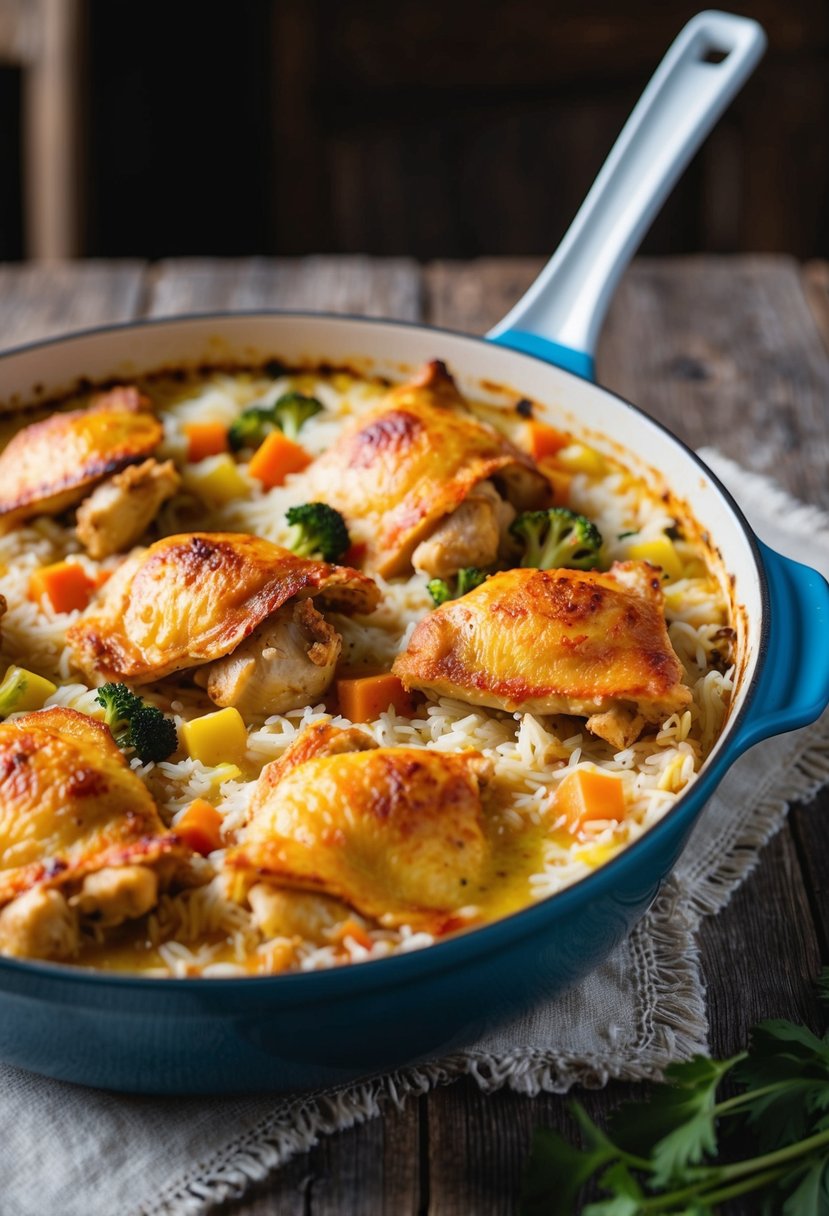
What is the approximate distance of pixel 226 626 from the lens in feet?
10.4

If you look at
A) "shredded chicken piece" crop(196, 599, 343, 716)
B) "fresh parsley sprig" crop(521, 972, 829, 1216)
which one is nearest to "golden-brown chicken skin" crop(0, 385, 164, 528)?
"shredded chicken piece" crop(196, 599, 343, 716)

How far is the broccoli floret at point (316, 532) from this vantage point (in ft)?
12.0

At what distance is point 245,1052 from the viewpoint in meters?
2.51

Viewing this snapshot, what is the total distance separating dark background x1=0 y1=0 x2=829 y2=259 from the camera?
27.1 feet

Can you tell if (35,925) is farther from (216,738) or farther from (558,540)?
(558,540)

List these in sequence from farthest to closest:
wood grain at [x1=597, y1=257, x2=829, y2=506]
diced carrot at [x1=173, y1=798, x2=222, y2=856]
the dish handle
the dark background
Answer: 1. the dark background
2. wood grain at [x1=597, y1=257, x2=829, y2=506]
3. the dish handle
4. diced carrot at [x1=173, y1=798, x2=222, y2=856]

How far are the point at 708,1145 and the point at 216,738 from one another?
4.49 ft

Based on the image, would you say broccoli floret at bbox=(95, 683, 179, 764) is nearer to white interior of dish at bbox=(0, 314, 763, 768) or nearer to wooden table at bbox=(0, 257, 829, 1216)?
wooden table at bbox=(0, 257, 829, 1216)

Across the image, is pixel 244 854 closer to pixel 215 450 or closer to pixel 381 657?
pixel 381 657

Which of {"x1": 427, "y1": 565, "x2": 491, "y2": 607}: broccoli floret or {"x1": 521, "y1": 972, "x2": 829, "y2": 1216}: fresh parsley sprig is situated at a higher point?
{"x1": 427, "y1": 565, "x2": 491, "y2": 607}: broccoli floret

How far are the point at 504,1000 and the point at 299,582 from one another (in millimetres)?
1119

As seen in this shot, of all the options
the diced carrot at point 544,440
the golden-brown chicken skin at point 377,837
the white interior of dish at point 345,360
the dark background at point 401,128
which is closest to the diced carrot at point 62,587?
the white interior of dish at point 345,360

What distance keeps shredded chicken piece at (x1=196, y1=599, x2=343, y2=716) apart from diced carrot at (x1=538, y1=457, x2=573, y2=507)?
102cm

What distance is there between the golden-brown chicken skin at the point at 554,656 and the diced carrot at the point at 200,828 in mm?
563
